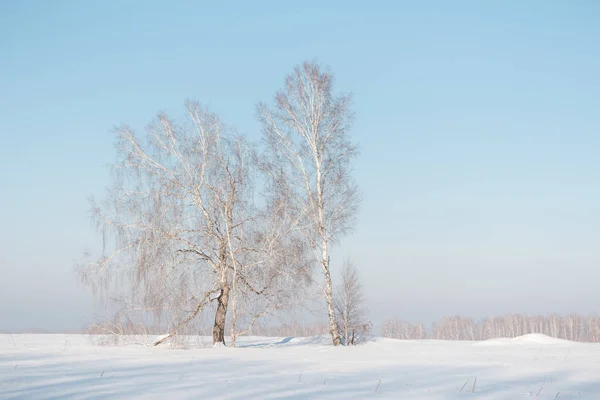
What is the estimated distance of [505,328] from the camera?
312 feet

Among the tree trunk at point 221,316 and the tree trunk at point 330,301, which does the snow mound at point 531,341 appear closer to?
the tree trunk at point 330,301

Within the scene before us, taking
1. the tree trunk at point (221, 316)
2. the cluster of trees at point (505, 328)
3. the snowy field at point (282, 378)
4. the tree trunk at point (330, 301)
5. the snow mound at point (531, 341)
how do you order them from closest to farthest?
the snowy field at point (282, 378) → the tree trunk at point (221, 316) → the tree trunk at point (330, 301) → the snow mound at point (531, 341) → the cluster of trees at point (505, 328)

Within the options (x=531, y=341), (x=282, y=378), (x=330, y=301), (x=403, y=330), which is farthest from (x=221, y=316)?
(x=403, y=330)

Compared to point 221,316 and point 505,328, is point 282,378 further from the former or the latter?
point 505,328

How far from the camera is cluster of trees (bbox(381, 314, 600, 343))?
86.5m

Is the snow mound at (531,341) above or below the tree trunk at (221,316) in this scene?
below

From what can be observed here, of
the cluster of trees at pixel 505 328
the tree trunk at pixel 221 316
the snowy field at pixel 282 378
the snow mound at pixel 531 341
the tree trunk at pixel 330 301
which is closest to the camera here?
the snowy field at pixel 282 378

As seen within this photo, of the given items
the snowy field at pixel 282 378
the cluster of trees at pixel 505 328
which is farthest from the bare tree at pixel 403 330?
the snowy field at pixel 282 378

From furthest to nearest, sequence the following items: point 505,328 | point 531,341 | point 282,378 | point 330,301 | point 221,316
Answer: point 505,328
point 531,341
point 330,301
point 221,316
point 282,378

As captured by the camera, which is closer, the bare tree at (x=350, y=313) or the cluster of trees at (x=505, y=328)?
the bare tree at (x=350, y=313)

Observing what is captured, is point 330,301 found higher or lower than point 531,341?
higher

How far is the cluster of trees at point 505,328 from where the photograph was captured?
284 ft

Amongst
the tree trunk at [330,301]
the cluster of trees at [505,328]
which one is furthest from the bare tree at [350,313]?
the cluster of trees at [505,328]

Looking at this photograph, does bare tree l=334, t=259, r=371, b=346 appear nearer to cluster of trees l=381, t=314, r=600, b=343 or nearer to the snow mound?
the snow mound
